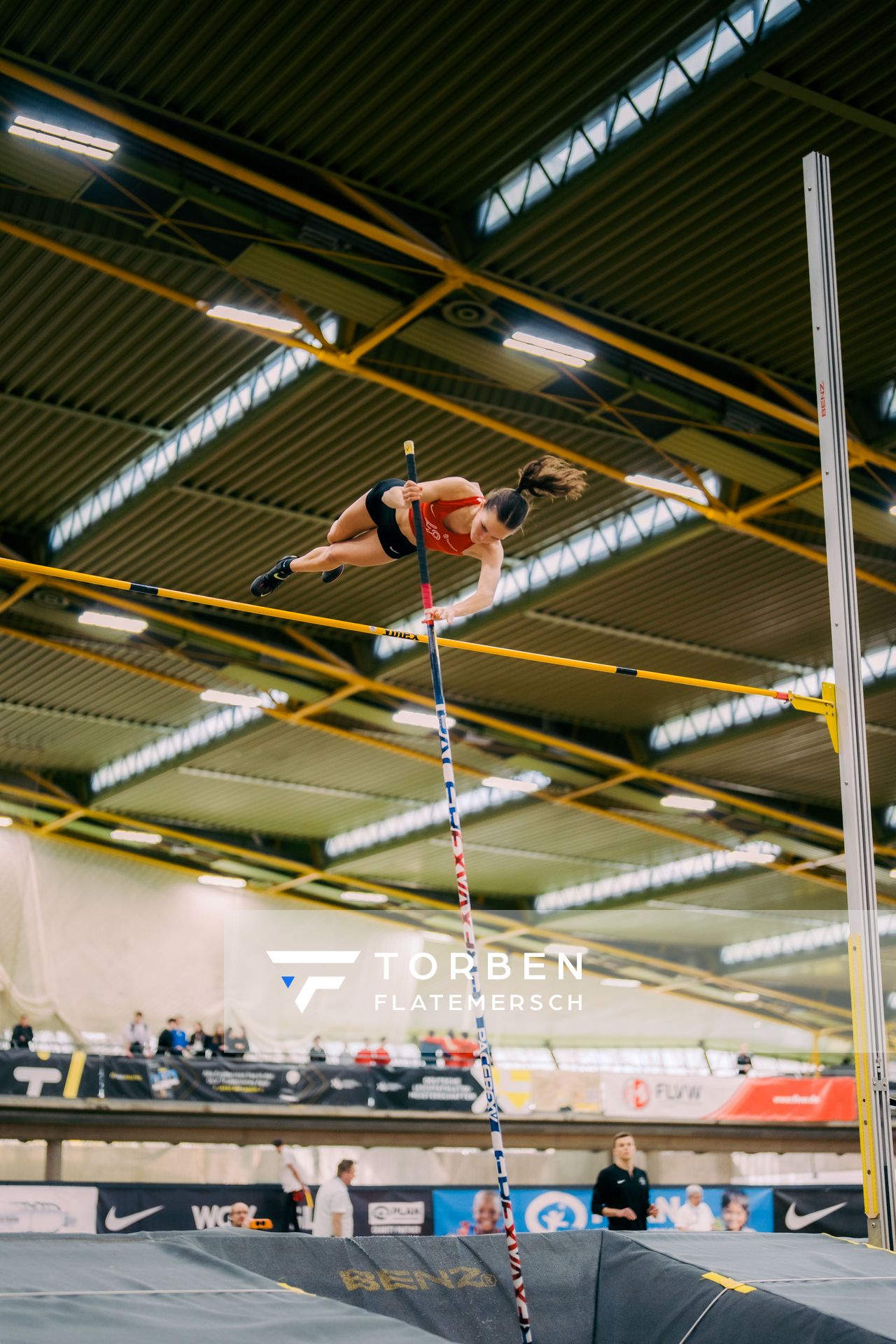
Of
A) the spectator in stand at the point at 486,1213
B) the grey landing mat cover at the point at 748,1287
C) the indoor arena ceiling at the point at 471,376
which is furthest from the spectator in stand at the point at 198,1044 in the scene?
the grey landing mat cover at the point at 748,1287

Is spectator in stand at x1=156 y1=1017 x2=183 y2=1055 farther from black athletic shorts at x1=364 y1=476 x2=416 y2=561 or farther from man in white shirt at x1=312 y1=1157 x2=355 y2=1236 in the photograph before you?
black athletic shorts at x1=364 y1=476 x2=416 y2=561

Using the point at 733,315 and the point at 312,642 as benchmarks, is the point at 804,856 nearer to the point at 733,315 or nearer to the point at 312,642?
the point at 312,642

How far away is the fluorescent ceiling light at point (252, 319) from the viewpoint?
12.2m

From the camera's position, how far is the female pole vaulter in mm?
5805

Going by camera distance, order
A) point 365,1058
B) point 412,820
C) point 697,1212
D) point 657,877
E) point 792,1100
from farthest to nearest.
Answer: point 657,877 < point 412,820 < point 365,1058 < point 792,1100 < point 697,1212

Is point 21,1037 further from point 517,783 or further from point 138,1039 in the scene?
point 517,783

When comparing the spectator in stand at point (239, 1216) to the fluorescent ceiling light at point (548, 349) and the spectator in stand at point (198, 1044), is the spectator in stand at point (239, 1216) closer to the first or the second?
the spectator in stand at point (198, 1044)

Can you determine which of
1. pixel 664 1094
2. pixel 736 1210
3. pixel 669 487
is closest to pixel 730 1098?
pixel 664 1094

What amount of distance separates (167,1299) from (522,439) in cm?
1147

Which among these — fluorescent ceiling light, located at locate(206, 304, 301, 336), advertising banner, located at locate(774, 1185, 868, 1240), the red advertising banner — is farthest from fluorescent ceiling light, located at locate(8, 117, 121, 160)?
the red advertising banner

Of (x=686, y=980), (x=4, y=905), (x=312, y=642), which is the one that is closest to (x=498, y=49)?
(x=686, y=980)

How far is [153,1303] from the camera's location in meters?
3.60

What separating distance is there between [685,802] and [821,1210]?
10953mm

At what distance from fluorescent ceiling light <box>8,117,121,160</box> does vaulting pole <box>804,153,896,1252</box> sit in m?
5.82
